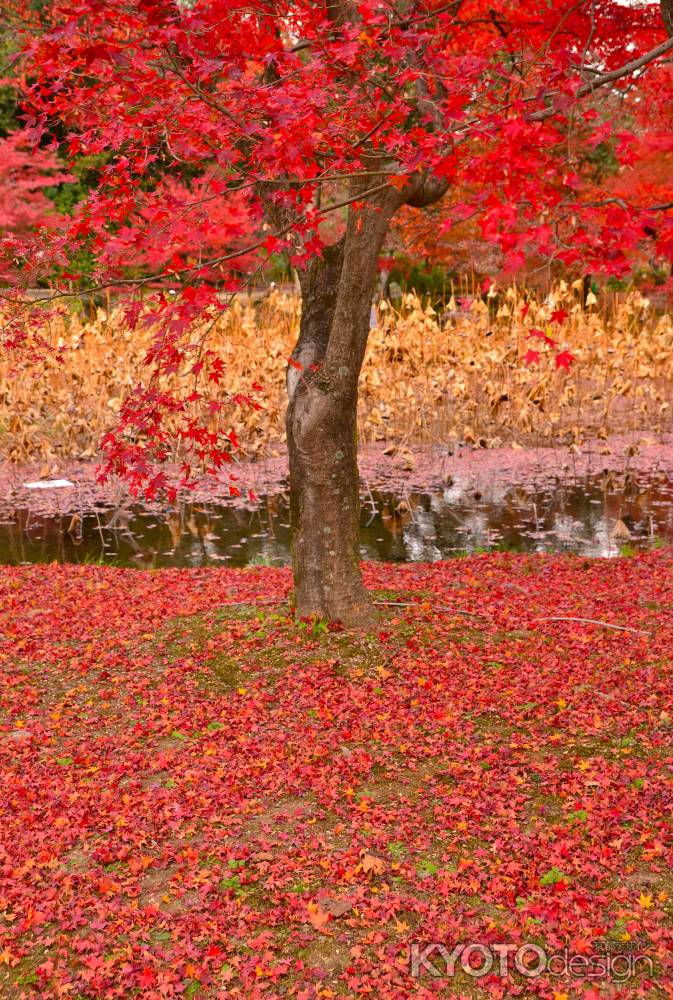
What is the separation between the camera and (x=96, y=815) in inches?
157

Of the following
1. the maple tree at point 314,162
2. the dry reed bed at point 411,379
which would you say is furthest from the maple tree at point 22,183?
the maple tree at point 314,162

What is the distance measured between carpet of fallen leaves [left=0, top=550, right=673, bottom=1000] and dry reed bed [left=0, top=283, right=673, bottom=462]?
618 centimetres

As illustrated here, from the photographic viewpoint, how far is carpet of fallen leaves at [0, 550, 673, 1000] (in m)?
3.15

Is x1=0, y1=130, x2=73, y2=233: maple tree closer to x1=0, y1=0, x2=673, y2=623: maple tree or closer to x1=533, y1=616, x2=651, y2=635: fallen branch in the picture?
x1=0, y1=0, x2=673, y2=623: maple tree

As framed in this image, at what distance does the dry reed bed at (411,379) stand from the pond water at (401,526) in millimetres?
1213

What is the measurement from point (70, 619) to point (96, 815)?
2599 millimetres

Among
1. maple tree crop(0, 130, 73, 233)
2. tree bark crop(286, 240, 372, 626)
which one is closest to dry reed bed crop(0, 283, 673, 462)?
tree bark crop(286, 240, 372, 626)

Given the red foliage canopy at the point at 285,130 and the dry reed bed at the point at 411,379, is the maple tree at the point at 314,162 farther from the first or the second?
the dry reed bed at the point at 411,379

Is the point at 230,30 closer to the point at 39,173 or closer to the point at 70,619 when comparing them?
the point at 70,619

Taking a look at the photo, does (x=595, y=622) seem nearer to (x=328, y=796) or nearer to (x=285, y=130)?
(x=328, y=796)

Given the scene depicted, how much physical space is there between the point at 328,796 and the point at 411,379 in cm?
891

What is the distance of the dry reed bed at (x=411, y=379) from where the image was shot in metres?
12.2

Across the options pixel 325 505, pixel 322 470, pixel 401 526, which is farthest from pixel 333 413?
pixel 401 526

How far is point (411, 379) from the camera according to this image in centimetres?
1241
